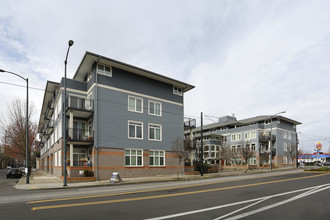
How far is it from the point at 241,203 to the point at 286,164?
5375 cm

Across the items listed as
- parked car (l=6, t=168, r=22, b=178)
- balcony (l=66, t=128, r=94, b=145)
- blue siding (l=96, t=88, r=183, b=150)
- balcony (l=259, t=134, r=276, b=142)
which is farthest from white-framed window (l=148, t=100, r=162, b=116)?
balcony (l=259, t=134, r=276, b=142)

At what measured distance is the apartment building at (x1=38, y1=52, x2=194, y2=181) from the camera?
2323 centimetres

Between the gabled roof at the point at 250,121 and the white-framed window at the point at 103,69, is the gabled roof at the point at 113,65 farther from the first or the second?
the gabled roof at the point at 250,121

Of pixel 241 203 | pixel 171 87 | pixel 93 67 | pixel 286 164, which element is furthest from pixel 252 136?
pixel 241 203

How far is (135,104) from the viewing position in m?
26.7

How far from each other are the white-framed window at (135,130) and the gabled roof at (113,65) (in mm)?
5583

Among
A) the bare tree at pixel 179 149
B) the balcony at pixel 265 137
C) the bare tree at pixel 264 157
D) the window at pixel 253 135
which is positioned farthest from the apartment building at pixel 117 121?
the window at pixel 253 135

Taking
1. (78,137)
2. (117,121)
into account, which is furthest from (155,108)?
(78,137)

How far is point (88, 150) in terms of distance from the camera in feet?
82.4

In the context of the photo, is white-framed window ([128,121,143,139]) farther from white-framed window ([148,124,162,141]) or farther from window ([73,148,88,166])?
window ([73,148,88,166])

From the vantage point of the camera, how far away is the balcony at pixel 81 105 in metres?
23.4

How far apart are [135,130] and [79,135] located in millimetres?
5704

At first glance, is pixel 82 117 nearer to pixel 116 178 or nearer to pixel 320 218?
pixel 116 178

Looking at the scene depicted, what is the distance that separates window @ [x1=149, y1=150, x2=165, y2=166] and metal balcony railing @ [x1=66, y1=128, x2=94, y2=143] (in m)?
6.86
